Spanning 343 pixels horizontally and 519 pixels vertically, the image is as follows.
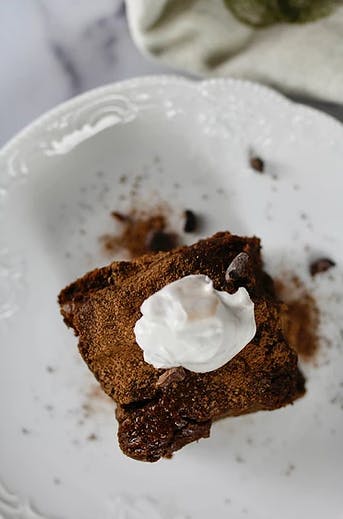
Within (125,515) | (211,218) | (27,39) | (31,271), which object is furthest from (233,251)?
(27,39)

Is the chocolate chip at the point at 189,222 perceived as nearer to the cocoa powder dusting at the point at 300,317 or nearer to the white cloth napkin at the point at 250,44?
the cocoa powder dusting at the point at 300,317

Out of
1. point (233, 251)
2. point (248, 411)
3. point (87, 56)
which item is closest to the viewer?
point (233, 251)

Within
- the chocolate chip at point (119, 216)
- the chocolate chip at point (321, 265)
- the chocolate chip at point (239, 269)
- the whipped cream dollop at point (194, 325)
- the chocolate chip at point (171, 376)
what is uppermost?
the chocolate chip at point (119, 216)

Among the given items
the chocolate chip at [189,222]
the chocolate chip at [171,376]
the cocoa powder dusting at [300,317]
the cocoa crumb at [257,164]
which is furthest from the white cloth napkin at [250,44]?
the chocolate chip at [171,376]

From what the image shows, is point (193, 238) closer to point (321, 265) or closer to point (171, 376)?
point (321, 265)

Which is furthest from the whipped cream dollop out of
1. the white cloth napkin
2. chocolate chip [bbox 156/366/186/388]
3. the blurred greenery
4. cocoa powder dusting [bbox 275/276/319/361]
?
the blurred greenery

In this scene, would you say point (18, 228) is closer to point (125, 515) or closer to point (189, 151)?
point (189, 151)

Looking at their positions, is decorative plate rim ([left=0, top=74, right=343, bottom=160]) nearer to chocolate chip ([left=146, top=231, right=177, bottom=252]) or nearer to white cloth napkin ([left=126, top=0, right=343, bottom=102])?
white cloth napkin ([left=126, top=0, right=343, bottom=102])
